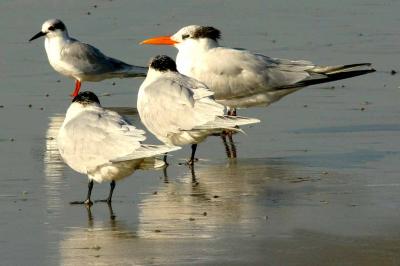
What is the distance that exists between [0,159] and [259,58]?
2659mm

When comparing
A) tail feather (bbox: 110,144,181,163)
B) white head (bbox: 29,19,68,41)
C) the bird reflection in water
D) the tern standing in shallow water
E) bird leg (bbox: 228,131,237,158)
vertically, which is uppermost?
white head (bbox: 29,19,68,41)

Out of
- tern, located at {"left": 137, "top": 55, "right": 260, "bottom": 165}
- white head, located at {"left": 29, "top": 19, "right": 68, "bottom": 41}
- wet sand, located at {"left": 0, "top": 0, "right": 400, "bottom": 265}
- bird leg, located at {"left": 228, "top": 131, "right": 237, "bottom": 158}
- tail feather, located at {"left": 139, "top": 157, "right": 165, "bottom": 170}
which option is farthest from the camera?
white head, located at {"left": 29, "top": 19, "right": 68, "bottom": 41}

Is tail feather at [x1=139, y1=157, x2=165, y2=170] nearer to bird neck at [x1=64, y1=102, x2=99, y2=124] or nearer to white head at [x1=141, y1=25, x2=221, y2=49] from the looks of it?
bird neck at [x1=64, y1=102, x2=99, y2=124]

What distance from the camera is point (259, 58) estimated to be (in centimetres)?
1069

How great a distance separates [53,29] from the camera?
13906 mm

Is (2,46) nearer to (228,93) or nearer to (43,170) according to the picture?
(228,93)

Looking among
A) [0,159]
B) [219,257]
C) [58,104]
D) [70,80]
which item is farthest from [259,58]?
[219,257]

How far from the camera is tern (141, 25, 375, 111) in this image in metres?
10.5

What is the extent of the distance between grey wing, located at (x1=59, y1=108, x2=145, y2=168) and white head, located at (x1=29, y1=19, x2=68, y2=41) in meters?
6.11

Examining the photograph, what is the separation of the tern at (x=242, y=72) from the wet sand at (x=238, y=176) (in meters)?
0.30

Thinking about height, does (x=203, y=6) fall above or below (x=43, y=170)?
above

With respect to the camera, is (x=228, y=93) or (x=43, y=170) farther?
(x=228, y=93)

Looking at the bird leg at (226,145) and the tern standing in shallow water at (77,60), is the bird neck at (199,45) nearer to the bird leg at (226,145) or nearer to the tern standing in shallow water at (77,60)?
the bird leg at (226,145)

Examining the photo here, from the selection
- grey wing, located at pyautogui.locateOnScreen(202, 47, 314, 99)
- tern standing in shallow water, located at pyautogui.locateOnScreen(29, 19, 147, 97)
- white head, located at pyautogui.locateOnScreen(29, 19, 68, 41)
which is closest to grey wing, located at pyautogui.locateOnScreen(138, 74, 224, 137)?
grey wing, located at pyautogui.locateOnScreen(202, 47, 314, 99)
